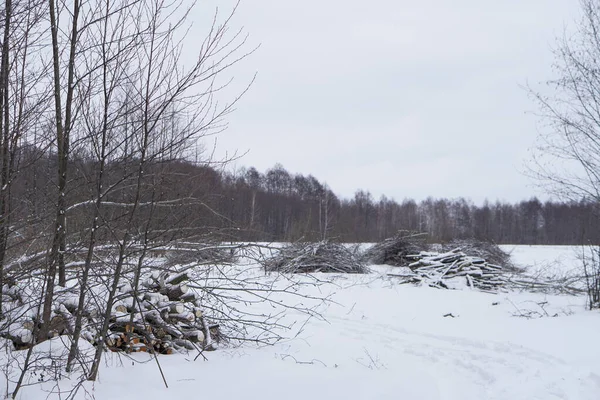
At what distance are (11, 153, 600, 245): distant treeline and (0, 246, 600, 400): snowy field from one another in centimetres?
146

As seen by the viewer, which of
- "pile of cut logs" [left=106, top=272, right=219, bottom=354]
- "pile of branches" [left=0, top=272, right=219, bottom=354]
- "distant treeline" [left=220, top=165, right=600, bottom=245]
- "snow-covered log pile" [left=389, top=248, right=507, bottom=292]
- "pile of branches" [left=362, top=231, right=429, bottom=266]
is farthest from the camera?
"distant treeline" [left=220, top=165, right=600, bottom=245]

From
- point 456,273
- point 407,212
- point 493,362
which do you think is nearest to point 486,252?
point 456,273

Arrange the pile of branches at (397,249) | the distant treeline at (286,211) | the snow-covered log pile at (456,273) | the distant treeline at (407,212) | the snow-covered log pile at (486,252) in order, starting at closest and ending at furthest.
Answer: the distant treeline at (286,211), the snow-covered log pile at (456,273), the snow-covered log pile at (486,252), the pile of branches at (397,249), the distant treeline at (407,212)

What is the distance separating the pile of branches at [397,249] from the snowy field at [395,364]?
953cm

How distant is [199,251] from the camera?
562 centimetres

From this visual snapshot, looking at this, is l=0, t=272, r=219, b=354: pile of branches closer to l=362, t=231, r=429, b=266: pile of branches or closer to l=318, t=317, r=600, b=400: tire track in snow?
l=318, t=317, r=600, b=400: tire track in snow

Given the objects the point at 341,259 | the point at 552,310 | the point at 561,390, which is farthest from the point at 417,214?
the point at 561,390

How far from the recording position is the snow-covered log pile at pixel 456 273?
522 inches

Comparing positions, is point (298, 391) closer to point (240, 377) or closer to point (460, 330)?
point (240, 377)

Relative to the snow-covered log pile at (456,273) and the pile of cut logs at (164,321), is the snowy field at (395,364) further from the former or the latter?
the snow-covered log pile at (456,273)

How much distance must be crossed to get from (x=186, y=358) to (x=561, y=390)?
4.01 meters

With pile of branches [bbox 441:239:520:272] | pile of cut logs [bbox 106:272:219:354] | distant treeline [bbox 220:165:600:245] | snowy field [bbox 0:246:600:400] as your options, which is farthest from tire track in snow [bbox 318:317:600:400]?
distant treeline [bbox 220:165:600:245]

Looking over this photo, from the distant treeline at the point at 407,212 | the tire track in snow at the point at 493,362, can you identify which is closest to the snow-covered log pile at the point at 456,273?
the tire track in snow at the point at 493,362

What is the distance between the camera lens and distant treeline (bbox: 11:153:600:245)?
13.6ft
